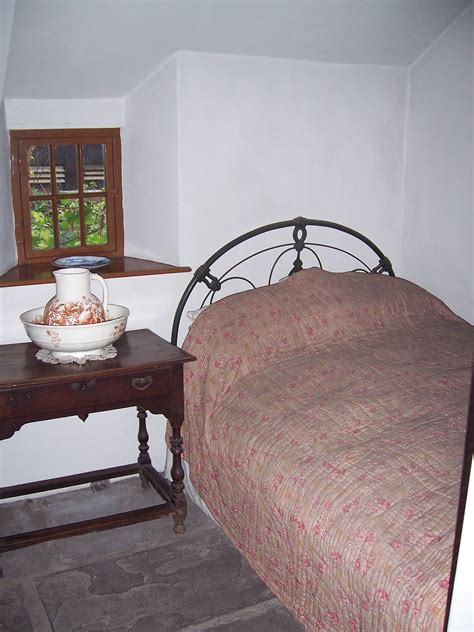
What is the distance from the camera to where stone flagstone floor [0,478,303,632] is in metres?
1.93

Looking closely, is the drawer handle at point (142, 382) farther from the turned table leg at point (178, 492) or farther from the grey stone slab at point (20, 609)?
the grey stone slab at point (20, 609)

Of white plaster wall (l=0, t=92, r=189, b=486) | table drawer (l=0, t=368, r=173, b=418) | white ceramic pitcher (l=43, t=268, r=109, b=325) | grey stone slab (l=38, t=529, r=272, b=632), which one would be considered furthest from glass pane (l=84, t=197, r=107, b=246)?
grey stone slab (l=38, t=529, r=272, b=632)

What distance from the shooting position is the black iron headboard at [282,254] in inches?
103

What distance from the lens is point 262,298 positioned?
7.85 feet

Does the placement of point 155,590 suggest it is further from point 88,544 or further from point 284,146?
point 284,146

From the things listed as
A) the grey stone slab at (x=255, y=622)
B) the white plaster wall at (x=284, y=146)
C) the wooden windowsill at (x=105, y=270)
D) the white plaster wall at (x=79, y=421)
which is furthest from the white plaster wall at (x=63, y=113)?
the grey stone slab at (x=255, y=622)

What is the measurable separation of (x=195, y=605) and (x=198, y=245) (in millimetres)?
1331

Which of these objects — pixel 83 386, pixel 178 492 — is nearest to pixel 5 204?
pixel 83 386

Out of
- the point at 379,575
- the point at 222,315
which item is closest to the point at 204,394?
the point at 222,315

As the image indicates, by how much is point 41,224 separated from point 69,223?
0.12m

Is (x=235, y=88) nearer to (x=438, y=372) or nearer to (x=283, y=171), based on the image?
(x=283, y=171)

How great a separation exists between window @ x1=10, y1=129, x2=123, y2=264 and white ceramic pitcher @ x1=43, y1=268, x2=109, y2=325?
0.78 meters

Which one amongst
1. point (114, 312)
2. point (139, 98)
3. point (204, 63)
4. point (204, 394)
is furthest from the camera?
point (139, 98)

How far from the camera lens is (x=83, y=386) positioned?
2072 millimetres
